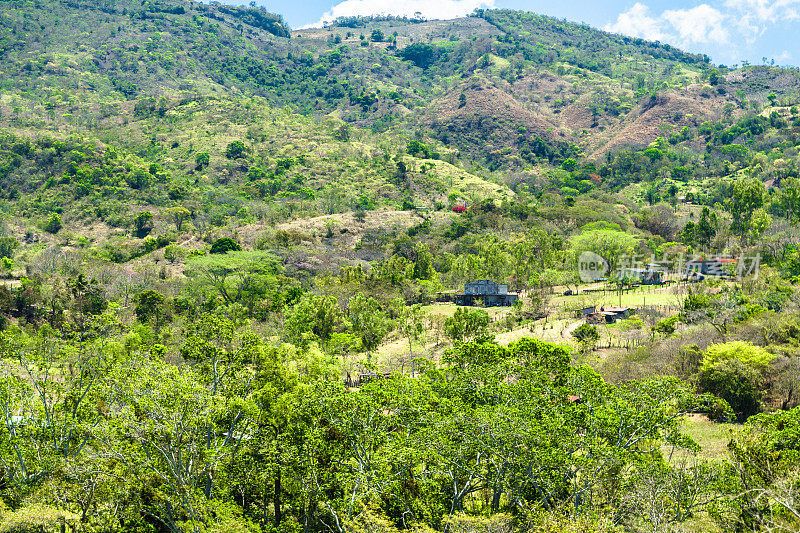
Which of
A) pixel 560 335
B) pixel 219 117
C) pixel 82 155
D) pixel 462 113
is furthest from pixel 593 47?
pixel 560 335

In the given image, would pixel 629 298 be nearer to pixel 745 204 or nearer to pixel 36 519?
pixel 745 204

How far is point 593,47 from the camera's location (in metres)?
194

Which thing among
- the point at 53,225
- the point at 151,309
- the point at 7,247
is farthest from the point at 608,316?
the point at 53,225

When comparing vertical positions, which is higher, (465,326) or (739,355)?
(739,355)

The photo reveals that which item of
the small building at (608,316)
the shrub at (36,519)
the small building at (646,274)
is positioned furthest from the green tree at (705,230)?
the shrub at (36,519)

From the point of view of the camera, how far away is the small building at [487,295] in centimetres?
5466

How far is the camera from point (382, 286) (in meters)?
54.8

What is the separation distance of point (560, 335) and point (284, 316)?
20846mm

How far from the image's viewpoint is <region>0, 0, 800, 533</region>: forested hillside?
16609 millimetres

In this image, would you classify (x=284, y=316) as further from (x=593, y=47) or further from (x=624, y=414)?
(x=593, y=47)

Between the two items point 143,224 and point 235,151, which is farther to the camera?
point 235,151

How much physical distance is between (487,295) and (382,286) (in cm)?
1007

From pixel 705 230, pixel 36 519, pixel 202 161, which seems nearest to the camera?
pixel 36 519

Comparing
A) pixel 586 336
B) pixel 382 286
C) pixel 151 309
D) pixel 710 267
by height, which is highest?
pixel 710 267
